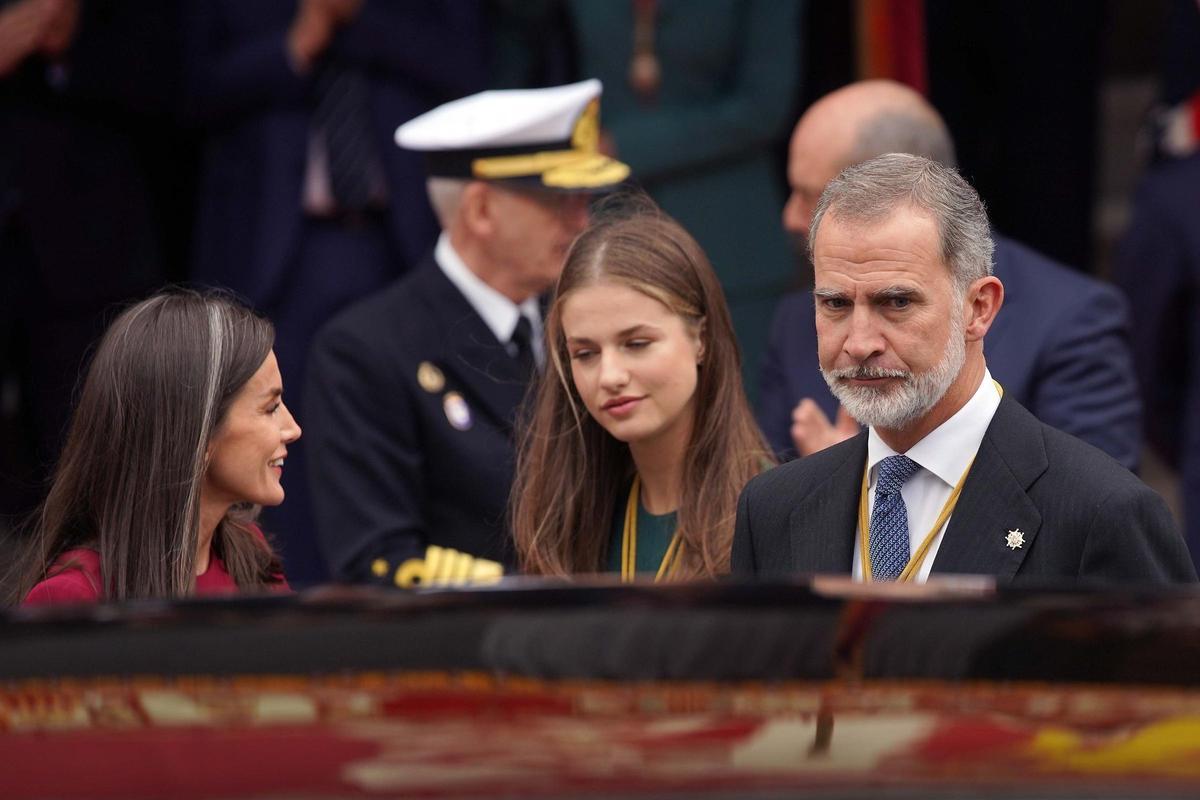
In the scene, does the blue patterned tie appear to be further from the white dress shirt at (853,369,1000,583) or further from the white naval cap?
the white naval cap

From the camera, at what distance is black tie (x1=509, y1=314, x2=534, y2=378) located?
4992 mm

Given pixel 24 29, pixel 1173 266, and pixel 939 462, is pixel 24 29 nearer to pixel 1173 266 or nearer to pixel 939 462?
pixel 1173 266

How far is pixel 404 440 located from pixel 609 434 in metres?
0.99

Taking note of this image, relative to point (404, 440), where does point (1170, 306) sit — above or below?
above

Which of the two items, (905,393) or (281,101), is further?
(281,101)

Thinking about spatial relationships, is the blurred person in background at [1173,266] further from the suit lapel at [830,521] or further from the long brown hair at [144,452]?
the long brown hair at [144,452]

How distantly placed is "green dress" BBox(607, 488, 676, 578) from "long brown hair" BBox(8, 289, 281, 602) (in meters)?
0.92

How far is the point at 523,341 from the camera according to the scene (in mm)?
5023

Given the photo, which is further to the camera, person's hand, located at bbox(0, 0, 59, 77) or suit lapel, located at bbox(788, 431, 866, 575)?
person's hand, located at bbox(0, 0, 59, 77)

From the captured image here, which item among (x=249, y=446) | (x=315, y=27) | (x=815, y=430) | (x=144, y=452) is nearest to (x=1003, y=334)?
(x=815, y=430)

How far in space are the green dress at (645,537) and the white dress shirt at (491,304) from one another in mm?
1087

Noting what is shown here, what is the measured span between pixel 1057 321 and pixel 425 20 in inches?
95.4

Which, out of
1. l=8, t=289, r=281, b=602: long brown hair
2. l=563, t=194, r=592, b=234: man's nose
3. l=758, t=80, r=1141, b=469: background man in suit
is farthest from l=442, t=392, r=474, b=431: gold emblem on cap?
l=8, t=289, r=281, b=602: long brown hair

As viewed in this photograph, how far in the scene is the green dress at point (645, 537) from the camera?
3.83 metres
